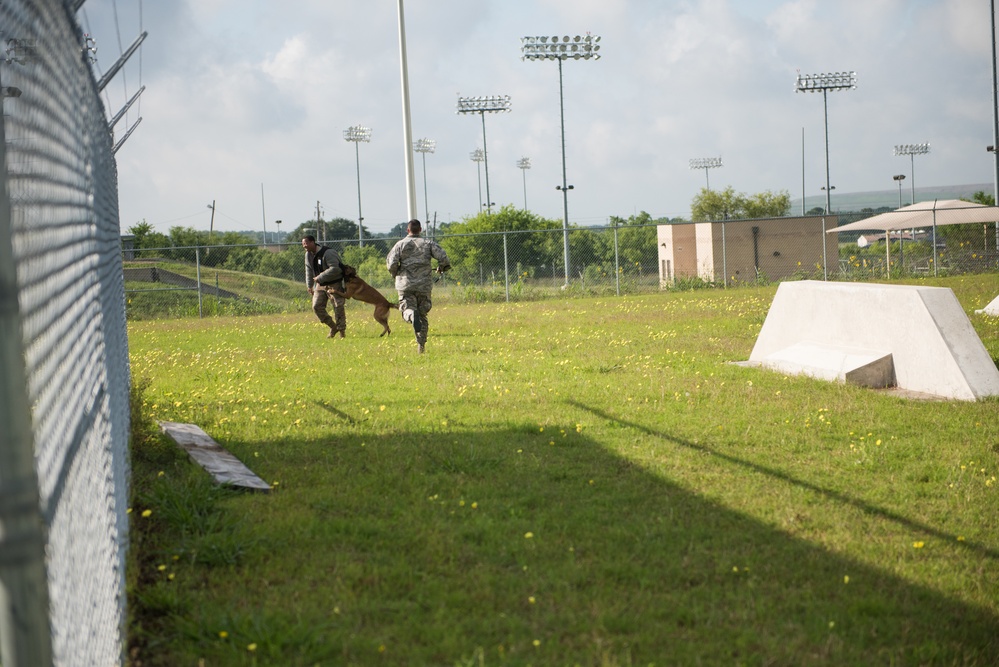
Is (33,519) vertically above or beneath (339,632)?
above

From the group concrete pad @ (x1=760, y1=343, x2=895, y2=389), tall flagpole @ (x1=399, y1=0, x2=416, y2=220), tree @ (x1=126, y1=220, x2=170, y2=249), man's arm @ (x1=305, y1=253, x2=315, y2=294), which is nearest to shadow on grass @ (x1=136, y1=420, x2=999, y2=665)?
concrete pad @ (x1=760, y1=343, x2=895, y2=389)

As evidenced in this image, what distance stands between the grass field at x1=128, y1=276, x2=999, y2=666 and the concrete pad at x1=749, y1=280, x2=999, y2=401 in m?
0.57

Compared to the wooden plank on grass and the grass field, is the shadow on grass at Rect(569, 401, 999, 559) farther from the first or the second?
the wooden plank on grass

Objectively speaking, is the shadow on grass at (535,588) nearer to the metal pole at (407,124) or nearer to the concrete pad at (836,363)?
the concrete pad at (836,363)

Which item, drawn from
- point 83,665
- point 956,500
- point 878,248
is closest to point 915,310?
point 956,500

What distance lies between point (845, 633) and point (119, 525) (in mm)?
3309

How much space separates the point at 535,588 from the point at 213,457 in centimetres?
333

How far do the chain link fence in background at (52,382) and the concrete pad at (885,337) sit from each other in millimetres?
7921

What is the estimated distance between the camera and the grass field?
406 cm

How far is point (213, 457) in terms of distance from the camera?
23.0 ft

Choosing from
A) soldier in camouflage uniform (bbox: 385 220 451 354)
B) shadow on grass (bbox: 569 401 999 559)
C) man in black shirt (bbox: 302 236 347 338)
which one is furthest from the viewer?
man in black shirt (bbox: 302 236 347 338)

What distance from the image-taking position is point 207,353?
15.9 metres

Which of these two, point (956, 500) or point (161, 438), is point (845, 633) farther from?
point (161, 438)

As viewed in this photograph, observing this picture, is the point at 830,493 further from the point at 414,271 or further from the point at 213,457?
the point at 414,271
